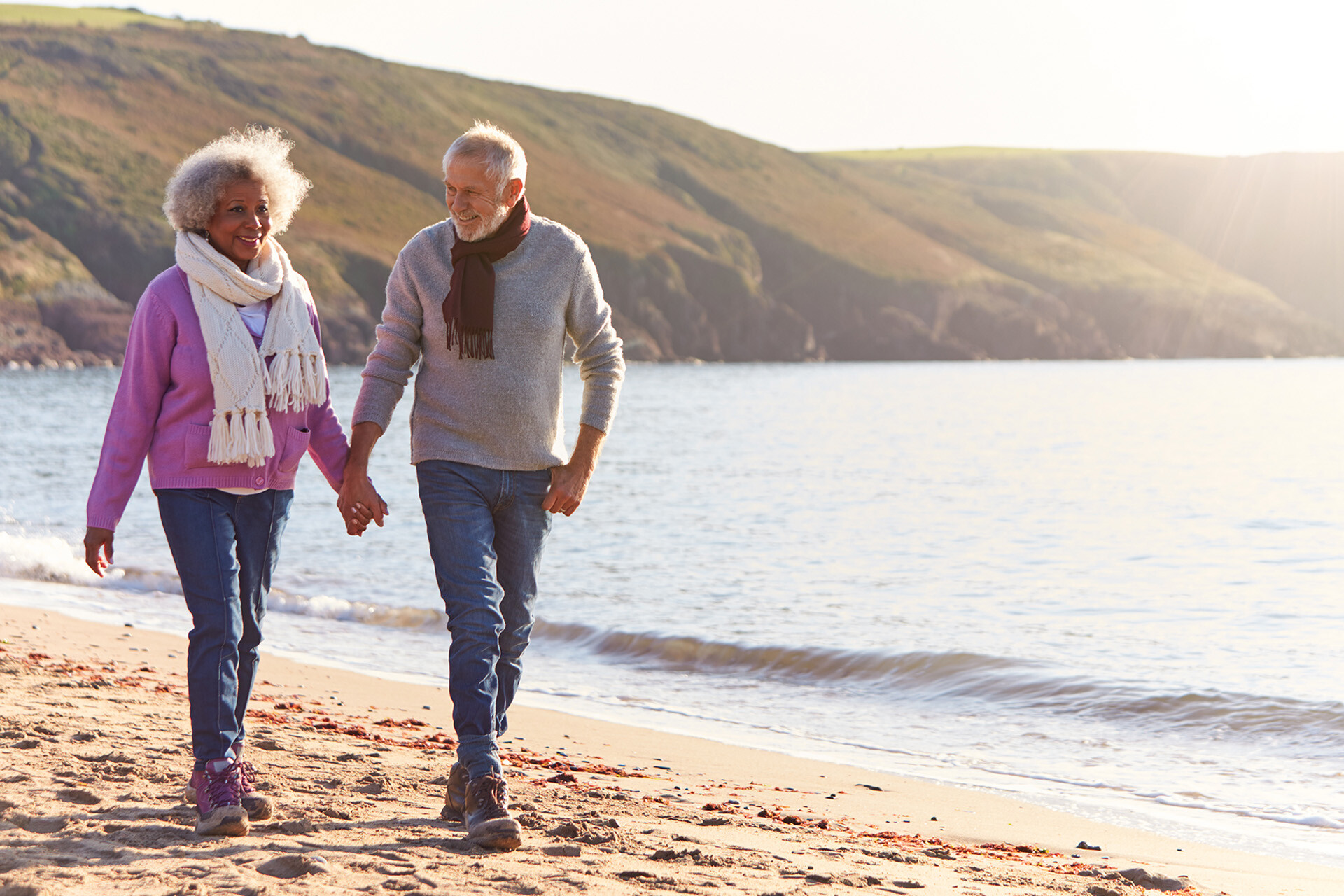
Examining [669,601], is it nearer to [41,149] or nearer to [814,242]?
[41,149]

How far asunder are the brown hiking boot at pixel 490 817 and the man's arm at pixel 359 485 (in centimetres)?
93

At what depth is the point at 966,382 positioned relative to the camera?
9656cm

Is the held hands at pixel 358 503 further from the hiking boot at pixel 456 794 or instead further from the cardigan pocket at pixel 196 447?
the hiking boot at pixel 456 794

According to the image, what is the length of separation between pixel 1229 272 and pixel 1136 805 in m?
211

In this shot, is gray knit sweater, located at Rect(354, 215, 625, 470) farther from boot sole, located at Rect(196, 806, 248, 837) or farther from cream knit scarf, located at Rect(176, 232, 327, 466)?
boot sole, located at Rect(196, 806, 248, 837)

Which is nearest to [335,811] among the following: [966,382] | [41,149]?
[966,382]

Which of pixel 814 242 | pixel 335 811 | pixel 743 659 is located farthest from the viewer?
pixel 814 242

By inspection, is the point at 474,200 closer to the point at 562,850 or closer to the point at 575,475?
the point at 575,475

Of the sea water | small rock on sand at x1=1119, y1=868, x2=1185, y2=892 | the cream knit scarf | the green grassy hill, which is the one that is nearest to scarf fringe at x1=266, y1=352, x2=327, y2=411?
the cream knit scarf

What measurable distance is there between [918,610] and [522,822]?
30.3 feet

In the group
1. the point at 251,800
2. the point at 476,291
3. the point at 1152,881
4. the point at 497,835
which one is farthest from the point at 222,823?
the point at 1152,881

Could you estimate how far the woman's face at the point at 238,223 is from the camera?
4023 mm

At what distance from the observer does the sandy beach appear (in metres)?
3.73

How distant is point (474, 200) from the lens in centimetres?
407
